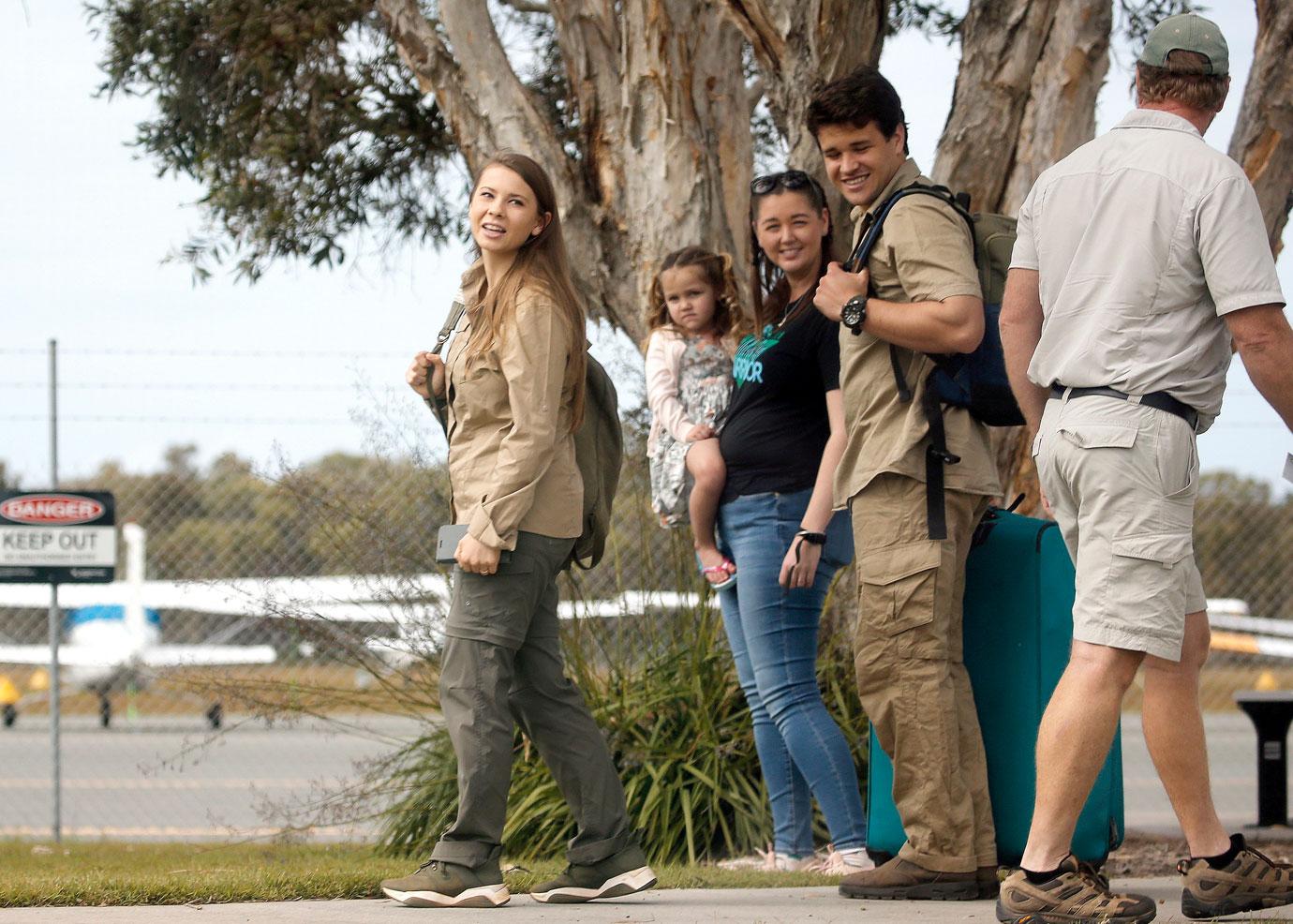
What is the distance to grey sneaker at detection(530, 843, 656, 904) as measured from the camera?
4039 mm

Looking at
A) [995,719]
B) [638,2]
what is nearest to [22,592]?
[638,2]

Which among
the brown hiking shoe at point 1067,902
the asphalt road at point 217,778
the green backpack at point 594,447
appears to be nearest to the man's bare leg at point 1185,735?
the brown hiking shoe at point 1067,902

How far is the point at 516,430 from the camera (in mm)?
3906

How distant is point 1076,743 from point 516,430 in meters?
1.58

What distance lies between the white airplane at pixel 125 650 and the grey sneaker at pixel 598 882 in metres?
3.48

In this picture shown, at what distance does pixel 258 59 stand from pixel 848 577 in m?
4.33

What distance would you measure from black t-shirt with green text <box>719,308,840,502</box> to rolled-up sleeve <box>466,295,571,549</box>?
0.86 m

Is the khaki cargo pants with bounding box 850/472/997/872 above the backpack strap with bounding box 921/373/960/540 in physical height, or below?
below

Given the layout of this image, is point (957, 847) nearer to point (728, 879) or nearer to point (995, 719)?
point (995, 719)

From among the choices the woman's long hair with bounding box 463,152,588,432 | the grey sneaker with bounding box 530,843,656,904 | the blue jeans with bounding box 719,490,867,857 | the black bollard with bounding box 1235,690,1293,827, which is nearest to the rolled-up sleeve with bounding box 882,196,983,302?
the woman's long hair with bounding box 463,152,588,432

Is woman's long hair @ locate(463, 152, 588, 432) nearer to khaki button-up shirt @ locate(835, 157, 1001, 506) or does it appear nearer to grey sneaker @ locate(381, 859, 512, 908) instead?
khaki button-up shirt @ locate(835, 157, 1001, 506)

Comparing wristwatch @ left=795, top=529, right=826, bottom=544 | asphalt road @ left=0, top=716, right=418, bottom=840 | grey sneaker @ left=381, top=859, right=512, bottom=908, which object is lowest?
asphalt road @ left=0, top=716, right=418, bottom=840

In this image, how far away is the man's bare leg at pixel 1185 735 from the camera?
344cm

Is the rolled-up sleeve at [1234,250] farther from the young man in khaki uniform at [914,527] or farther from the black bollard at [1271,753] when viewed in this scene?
the black bollard at [1271,753]
